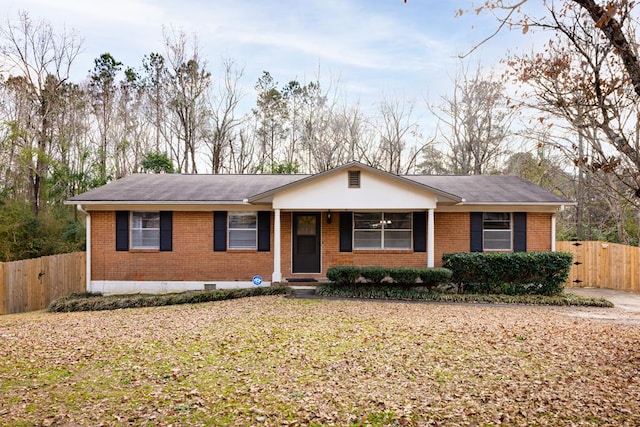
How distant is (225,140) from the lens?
30141mm

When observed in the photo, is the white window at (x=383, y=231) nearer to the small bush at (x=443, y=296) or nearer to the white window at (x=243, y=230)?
the small bush at (x=443, y=296)

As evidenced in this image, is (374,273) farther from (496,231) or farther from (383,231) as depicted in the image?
(496,231)

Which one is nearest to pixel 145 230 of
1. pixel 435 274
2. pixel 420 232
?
pixel 420 232

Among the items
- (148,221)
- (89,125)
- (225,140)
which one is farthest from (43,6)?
(148,221)

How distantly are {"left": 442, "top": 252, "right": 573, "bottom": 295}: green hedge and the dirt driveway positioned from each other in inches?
59.2

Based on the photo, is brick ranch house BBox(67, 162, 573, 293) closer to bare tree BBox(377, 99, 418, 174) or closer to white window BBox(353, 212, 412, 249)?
white window BBox(353, 212, 412, 249)

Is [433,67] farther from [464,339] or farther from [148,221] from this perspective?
[464,339]

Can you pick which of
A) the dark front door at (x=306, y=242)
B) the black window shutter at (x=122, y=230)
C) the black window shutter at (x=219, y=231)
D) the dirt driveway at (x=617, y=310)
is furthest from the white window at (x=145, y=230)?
the dirt driveway at (x=617, y=310)

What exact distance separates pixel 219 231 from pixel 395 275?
239 inches

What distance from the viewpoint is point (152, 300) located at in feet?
40.6

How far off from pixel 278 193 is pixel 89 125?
1960cm

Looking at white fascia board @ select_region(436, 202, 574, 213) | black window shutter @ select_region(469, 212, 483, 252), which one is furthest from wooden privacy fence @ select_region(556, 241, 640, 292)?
black window shutter @ select_region(469, 212, 483, 252)

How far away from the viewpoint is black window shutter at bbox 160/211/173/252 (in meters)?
14.5

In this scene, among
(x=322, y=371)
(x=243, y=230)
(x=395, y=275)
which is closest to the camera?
(x=322, y=371)
